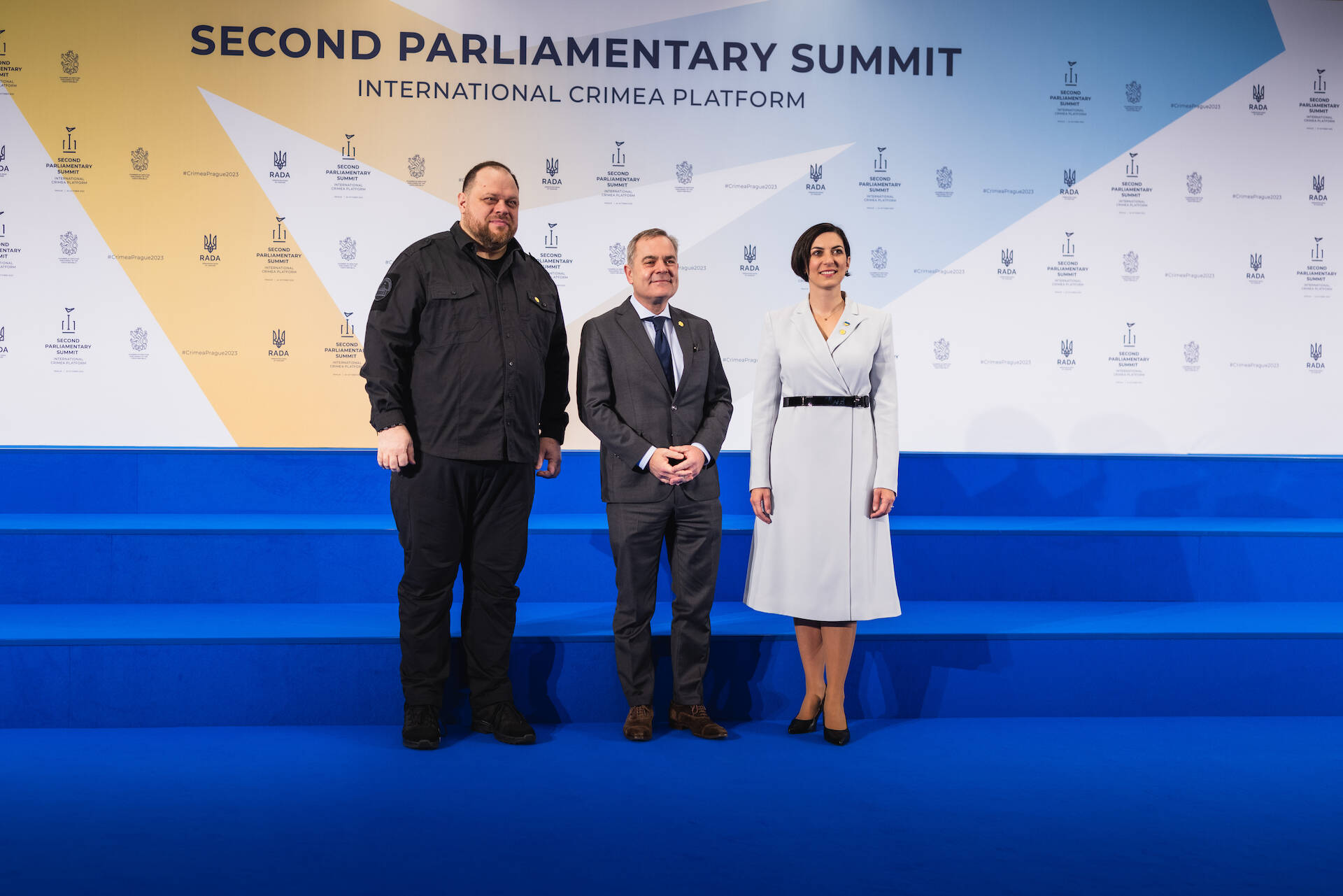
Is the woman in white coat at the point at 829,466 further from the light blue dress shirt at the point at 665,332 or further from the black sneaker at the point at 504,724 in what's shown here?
the black sneaker at the point at 504,724

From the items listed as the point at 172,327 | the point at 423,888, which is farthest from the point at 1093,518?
the point at 172,327

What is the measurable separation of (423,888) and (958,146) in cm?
397

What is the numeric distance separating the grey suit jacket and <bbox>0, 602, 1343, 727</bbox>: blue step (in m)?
0.50

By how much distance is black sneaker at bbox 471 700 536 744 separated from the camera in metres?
2.57

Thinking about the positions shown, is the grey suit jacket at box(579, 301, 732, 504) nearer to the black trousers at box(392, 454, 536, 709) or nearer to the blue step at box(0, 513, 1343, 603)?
the black trousers at box(392, 454, 536, 709)

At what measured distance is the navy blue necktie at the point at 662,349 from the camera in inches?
105

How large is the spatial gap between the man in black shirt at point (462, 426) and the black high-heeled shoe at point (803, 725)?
729mm

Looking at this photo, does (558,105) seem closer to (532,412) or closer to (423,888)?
(532,412)

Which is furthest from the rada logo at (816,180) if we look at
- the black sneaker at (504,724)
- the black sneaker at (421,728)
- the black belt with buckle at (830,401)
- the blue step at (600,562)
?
the black sneaker at (421,728)

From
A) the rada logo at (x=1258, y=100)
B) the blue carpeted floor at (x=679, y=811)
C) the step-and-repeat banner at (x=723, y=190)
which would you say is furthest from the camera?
the rada logo at (x=1258, y=100)

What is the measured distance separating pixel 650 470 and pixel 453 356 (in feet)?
1.95

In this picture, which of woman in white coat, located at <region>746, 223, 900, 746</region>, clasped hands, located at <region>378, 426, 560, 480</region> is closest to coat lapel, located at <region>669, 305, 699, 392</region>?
woman in white coat, located at <region>746, 223, 900, 746</region>

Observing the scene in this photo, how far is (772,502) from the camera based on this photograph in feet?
8.75

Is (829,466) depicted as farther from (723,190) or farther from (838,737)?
(723,190)
